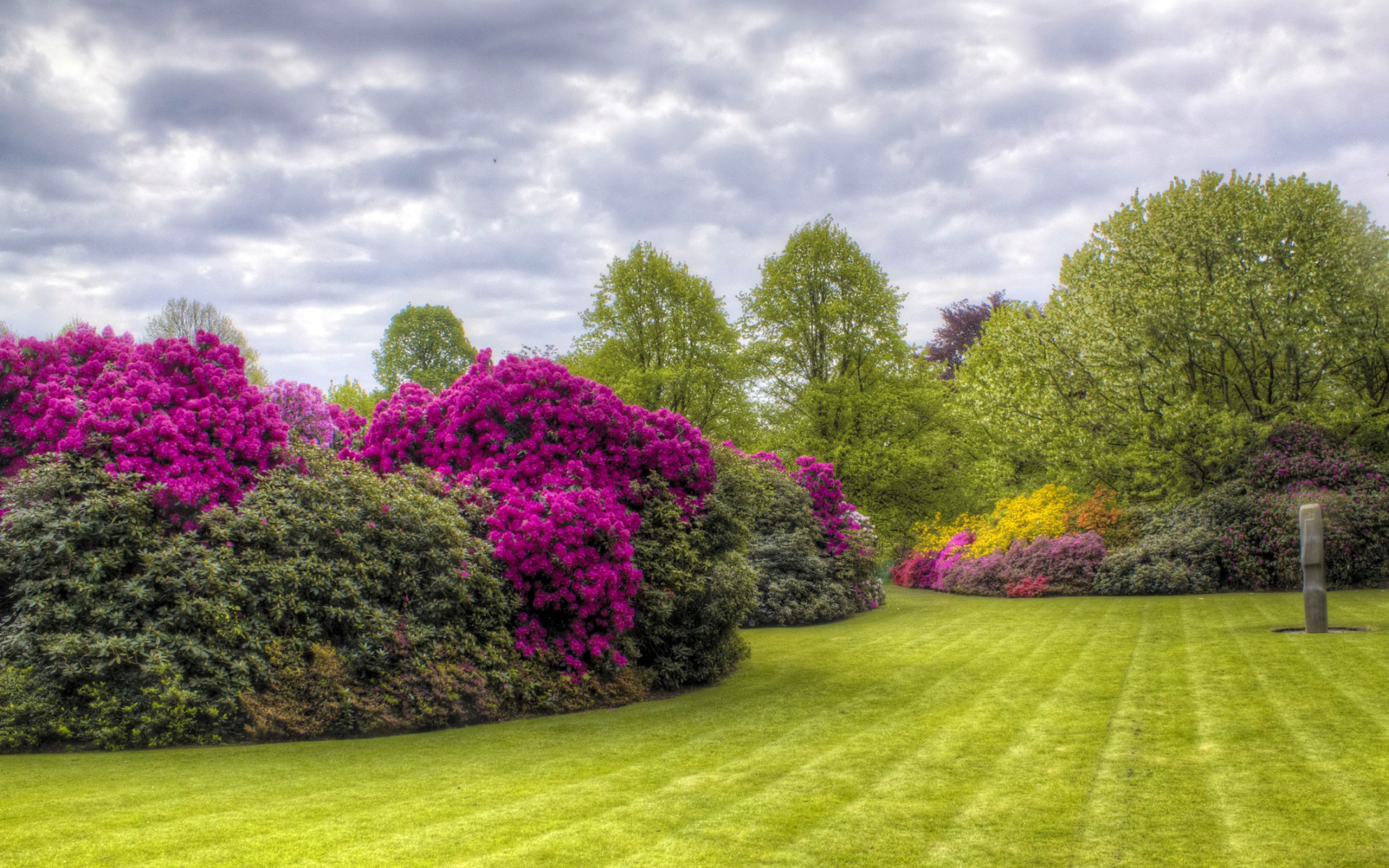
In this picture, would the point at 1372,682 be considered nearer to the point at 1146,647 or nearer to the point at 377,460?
the point at 1146,647

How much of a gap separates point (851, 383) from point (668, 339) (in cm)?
679

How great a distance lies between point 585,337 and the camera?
103 feet

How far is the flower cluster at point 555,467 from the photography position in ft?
32.6

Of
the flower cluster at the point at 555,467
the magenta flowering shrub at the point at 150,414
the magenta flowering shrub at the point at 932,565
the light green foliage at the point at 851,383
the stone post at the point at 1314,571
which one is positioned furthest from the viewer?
the light green foliage at the point at 851,383

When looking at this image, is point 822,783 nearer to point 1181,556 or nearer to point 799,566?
point 799,566

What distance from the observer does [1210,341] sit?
72.3 feet

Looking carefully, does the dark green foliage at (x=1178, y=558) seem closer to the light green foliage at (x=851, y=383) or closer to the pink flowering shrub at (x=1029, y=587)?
the pink flowering shrub at (x=1029, y=587)

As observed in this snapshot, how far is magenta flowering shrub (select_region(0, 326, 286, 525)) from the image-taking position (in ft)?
28.6

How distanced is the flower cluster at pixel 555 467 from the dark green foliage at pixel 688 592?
1.08 feet

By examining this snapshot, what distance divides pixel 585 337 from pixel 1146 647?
890 inches

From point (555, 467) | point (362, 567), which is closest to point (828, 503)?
point (555, 467)

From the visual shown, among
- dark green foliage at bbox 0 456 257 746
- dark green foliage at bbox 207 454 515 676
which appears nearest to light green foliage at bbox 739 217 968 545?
dark green foliage at bbox 207 454 515 676

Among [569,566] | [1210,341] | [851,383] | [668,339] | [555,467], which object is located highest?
[668,339]

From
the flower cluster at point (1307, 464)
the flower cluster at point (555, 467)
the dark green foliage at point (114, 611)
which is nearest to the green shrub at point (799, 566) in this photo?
the flower cluster at point (555, 467)
